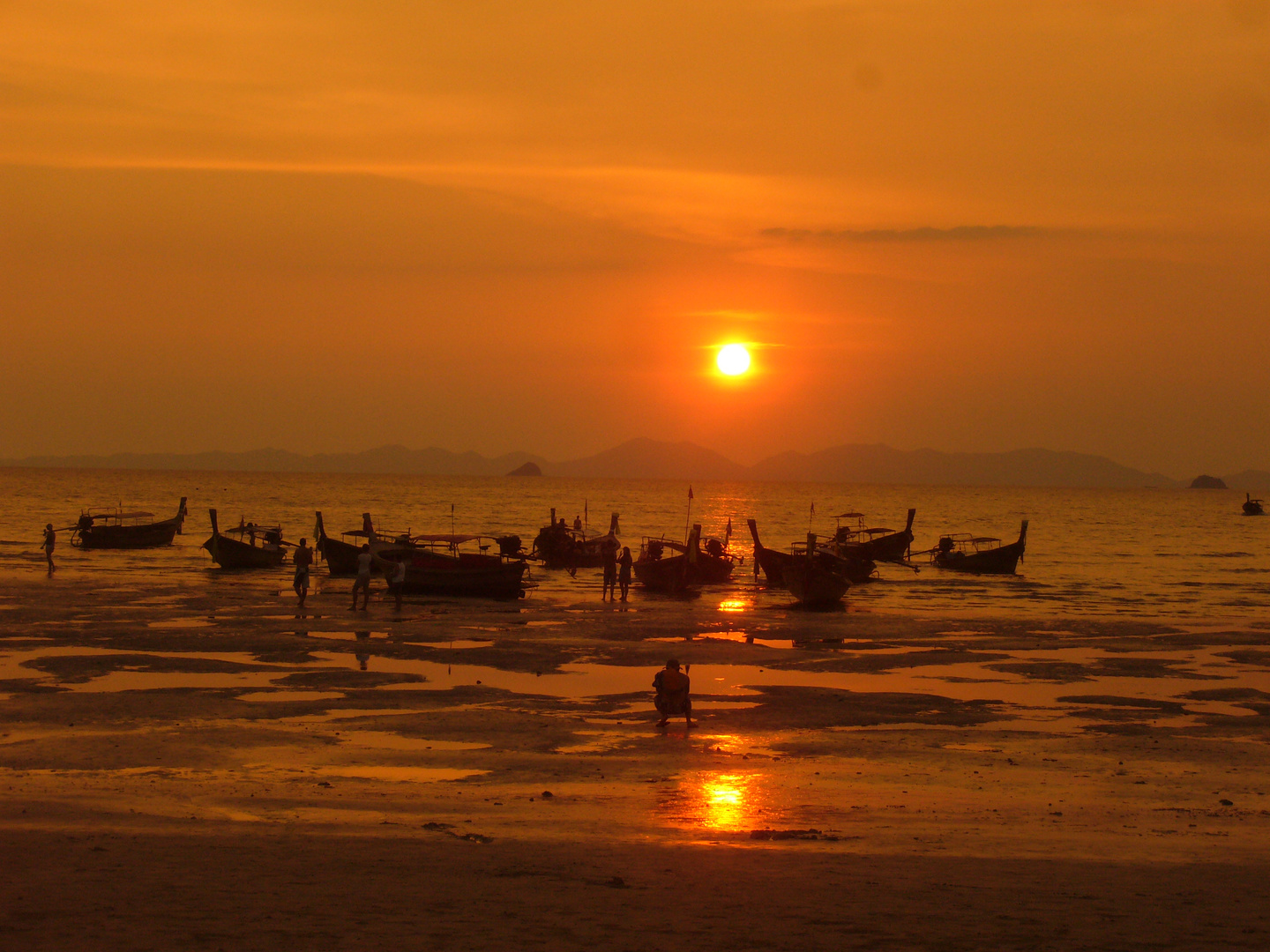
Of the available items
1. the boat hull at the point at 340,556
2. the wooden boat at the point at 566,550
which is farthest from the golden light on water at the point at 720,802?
the wooden boat at the point at 566,550

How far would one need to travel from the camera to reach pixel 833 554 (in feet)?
148

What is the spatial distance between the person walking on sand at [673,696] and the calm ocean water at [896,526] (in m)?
22.5

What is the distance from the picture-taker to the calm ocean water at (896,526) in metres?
44.6

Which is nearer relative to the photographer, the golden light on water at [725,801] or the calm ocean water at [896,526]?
the golden light on water at [725,801]

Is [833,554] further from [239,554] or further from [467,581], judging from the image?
[239,554]

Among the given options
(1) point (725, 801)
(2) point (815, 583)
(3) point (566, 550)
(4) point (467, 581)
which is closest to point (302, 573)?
(4) point (467, 581)

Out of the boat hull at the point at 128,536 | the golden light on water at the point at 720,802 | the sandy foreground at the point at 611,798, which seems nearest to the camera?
the sandy foreground at the point at 611,798

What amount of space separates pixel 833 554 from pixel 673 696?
93.0ft

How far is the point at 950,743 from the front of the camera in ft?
56.0

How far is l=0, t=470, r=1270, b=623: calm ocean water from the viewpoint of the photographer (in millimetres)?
44594

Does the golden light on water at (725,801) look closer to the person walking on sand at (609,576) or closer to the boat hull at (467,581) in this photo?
the boat hull at (467,581)

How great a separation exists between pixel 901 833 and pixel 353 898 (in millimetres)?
5709

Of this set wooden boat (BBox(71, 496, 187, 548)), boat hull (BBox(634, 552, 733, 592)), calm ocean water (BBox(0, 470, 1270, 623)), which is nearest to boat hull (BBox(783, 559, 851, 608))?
calm ocean water (BBox(0, 470, 1270, 623))

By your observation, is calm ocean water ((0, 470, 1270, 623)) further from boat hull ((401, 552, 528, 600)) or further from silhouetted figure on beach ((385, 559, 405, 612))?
silhouetted figure on beach ((385, 559, 405, 612))
